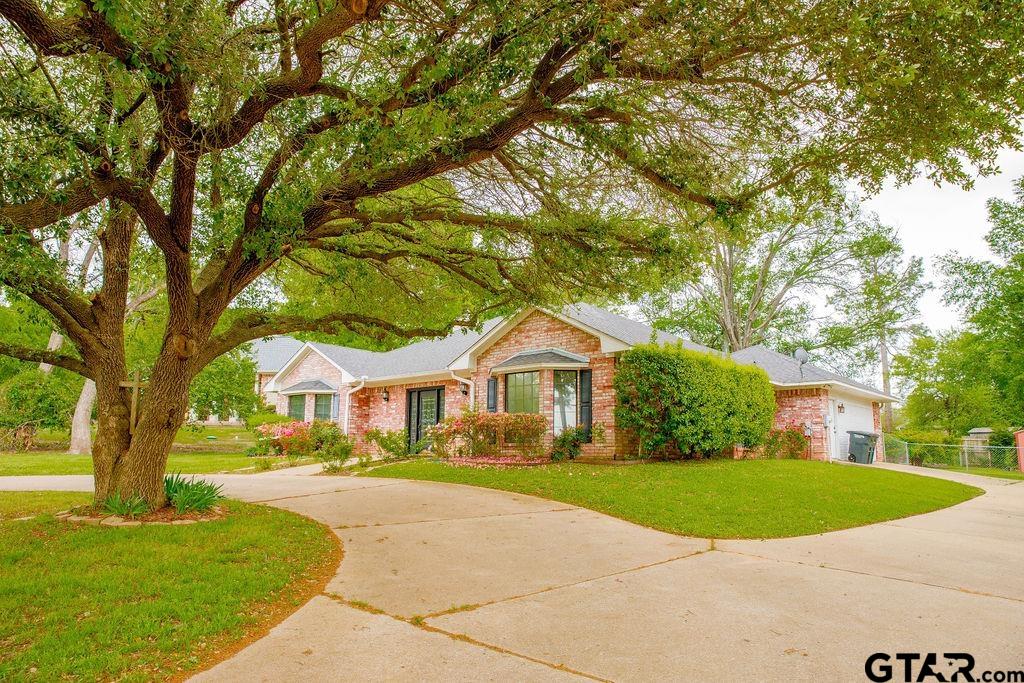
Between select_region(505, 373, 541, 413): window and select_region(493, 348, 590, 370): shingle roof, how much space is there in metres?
0.42

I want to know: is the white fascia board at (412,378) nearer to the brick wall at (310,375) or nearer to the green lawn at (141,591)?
the brick wall at (310,375)

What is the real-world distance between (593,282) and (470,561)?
492 cm

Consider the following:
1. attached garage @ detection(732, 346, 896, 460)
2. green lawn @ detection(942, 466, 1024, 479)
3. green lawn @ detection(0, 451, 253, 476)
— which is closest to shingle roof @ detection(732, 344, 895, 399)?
attached garage @ detection(732, 346, 896, 460)

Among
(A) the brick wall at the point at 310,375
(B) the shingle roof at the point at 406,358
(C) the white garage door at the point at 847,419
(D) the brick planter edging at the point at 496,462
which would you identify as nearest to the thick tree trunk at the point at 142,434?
(D) the brick planter edging at the point at 496,462

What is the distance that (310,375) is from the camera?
944 inches

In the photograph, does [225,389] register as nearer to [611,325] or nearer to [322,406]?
[322,406]

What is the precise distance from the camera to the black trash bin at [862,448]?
19062 millimetres

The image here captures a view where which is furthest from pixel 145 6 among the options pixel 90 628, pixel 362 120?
pixel 90 628

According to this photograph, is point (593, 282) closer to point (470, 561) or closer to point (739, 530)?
point (739, 530)

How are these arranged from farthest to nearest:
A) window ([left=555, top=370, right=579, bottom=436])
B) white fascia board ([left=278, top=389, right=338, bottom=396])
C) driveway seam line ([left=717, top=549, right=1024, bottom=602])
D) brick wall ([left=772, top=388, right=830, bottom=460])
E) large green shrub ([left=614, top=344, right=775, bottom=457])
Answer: white fascia board ([left=278, top=389, right=338, bottom=396]) → brick wall ([left=772, top=388, right=830, bottom=460]) → window ([left=555, top=370, right=579, bottom=436]) → large green shrub ([left=614, top=344, right=775, bottom=457]) → driveway seam line ([left=717, top=549, right=1024, bottom=602])

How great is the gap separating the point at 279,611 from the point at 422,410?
603 inches

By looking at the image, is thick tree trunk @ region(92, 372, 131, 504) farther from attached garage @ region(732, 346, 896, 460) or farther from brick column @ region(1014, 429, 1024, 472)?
brick column @ region(1014, 429, 1024, 472)

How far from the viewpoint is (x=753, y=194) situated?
7.39m

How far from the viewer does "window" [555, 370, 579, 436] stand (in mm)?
15258
